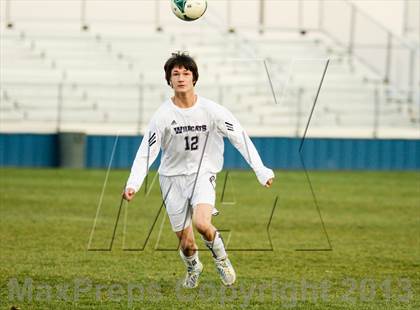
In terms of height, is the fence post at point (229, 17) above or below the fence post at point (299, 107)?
above

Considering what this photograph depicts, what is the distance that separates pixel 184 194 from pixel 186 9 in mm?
2808

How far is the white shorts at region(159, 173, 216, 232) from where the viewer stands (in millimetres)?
10688

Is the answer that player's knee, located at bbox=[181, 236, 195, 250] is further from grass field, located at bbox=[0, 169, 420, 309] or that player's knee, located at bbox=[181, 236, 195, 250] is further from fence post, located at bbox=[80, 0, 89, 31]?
fence post, located at bbox=[80, 0, 89, 31]

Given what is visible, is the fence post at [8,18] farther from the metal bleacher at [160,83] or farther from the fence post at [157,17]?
the fence post at [157,17]

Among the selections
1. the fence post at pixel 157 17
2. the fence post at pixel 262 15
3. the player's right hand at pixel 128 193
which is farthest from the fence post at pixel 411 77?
the player's right hand at pixel 128 193

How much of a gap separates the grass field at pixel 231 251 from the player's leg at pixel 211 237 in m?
0.17

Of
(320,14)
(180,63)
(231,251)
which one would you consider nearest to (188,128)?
(180,63)

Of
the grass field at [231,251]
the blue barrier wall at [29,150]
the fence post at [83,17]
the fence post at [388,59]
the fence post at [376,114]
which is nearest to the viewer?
the grass field at [231,251]

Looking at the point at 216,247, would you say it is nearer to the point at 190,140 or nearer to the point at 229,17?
the point at 190,140

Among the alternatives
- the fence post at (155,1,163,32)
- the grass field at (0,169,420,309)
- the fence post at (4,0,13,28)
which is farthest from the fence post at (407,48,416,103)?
the fence post at (4,0,13,28)

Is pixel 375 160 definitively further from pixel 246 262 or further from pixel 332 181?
pixel 246 262

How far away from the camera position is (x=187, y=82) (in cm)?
1054

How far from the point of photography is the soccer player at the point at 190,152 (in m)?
10.5

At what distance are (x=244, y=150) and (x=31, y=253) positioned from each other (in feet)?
12.2
